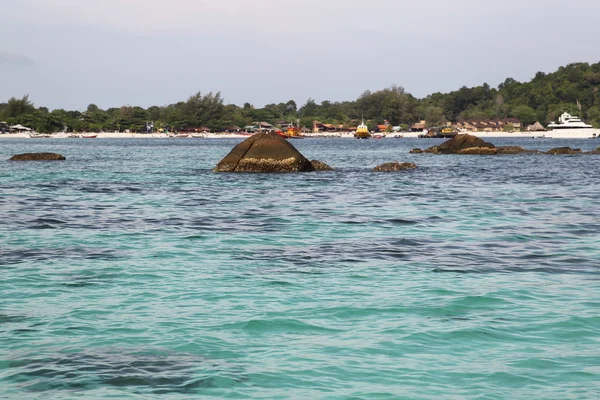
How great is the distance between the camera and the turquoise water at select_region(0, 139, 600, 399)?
24.3 ft

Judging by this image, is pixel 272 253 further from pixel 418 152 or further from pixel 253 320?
pixel 418 152

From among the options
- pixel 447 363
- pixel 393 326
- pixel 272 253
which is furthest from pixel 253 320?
pixel 272 253

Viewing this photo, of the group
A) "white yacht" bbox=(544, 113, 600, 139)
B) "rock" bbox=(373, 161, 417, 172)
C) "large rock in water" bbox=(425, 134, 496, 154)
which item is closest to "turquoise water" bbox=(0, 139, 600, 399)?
"rock" bbox=(373, 161, 417, 172)

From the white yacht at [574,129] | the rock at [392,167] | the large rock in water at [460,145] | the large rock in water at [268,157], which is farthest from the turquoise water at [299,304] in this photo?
the white yacht at [574,129]

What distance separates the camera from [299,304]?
33.9 ft

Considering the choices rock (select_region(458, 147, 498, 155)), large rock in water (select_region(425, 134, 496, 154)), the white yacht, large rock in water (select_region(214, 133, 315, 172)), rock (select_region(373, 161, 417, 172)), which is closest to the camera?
large rock in water (select_region(214, 133, 315, 172))

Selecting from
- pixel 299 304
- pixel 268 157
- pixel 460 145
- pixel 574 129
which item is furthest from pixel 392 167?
pixel 574 129

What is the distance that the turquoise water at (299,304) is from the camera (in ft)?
24.3

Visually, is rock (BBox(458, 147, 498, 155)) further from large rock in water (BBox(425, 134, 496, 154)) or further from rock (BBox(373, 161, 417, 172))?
rock (BBox(373, 161, 417, 172))

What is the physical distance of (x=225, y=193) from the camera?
1094 inches

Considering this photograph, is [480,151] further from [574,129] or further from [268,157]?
[574,129]

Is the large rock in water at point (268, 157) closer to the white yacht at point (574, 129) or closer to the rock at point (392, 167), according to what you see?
the rock at point (392, 167)

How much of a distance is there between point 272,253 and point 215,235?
9.12ft

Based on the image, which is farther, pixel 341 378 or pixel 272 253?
pixel 272 253
